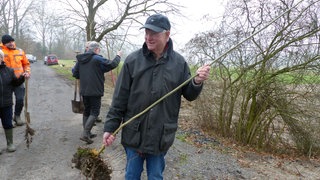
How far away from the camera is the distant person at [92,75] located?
5496mm

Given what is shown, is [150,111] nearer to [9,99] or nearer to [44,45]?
[9,99]

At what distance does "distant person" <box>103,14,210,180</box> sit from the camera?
8.86ft

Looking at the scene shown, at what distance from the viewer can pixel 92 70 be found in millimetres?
5559

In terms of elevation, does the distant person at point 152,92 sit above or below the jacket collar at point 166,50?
below

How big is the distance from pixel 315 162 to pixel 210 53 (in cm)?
371

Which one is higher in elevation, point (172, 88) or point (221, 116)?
point (172, 88)

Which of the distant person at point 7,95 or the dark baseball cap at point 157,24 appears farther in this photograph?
the distant person at point 7,95

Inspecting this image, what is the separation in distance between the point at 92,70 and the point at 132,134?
305 cm

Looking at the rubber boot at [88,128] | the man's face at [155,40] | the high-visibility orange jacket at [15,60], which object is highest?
the man's face at [155,40]

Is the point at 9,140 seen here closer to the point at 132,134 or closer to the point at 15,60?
the point at 15,60

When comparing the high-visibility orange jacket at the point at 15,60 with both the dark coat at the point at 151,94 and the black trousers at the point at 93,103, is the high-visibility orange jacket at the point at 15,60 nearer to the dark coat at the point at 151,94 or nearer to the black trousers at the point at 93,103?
the black trousers at the point at 93,103

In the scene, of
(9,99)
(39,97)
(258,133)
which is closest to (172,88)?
(9,99)

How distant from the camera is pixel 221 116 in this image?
8.03 metres

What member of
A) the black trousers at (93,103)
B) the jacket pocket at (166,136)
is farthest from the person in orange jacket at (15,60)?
the jacket pocket at (166,136)
